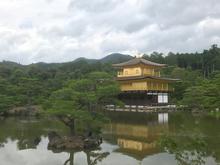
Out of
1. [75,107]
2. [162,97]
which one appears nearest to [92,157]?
[75,107]

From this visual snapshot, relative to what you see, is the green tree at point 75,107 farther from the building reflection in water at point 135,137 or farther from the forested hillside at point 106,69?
the forested hillside at point 106,69

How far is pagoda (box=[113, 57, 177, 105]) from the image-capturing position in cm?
4438

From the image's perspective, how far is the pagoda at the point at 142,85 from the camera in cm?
4438

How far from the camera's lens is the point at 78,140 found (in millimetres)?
17438

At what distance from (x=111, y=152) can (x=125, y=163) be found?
7.21ft

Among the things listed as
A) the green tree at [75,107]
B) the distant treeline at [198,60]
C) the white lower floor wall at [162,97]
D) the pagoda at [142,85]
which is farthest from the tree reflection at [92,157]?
the distant treeline at [198,60]

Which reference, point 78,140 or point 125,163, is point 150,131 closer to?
point 78,140

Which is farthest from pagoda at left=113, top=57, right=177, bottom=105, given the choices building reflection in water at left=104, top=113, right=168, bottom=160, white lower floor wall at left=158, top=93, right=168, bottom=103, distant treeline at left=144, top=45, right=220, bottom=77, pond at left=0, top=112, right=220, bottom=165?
distant treeline at left=144, top=45, right=220, bottom=77

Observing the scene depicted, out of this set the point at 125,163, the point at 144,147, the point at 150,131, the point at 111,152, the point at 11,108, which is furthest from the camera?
the point at 11,108

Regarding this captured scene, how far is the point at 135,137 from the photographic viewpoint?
20.2m

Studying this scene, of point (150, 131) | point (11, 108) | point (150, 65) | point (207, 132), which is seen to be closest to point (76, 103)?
point (150, 131)

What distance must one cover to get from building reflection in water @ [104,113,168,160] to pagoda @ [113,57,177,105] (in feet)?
56.8

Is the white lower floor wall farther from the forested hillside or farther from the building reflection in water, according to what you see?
the building reflection in water

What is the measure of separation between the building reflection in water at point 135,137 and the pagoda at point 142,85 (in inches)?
682
